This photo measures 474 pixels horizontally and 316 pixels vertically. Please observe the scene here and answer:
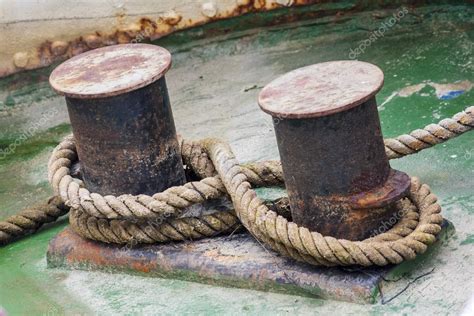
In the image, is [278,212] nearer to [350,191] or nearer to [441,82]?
[350,191]

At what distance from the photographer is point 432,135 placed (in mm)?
2973

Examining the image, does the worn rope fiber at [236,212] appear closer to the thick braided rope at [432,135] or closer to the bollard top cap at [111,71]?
the thick braided rope at [432,135]

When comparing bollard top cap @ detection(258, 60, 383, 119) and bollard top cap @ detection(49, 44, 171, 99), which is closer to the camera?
bollard top cap @ detection(258, 60, 383, 119)

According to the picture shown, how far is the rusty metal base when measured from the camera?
2588 millimetres

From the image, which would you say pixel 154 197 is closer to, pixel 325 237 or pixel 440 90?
pixel 325 237

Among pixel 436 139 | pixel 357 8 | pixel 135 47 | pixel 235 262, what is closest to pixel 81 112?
pixel 135 47

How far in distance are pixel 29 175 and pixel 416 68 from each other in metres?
1.54

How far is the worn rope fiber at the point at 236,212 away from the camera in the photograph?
256 centimetres

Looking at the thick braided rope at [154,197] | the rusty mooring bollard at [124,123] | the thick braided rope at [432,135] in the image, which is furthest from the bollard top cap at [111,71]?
the thick braided rope at [432,135]

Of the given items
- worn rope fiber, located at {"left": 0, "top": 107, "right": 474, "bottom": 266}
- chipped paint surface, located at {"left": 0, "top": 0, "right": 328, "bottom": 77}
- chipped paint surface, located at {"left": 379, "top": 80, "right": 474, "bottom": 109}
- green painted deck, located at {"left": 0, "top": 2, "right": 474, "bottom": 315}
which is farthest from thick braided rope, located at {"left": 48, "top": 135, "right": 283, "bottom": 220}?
chipped paint surface, located at {"left": 0, "top": 0, "right": 328, "bottom": 77}

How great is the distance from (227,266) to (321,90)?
0.56m

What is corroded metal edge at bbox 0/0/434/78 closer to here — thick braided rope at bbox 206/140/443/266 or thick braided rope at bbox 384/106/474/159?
thick braided rope at bbox 384/106/474/159

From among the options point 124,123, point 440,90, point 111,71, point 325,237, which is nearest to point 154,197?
point 124,123

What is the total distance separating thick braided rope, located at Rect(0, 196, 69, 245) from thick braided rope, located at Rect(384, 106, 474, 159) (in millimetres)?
1152
